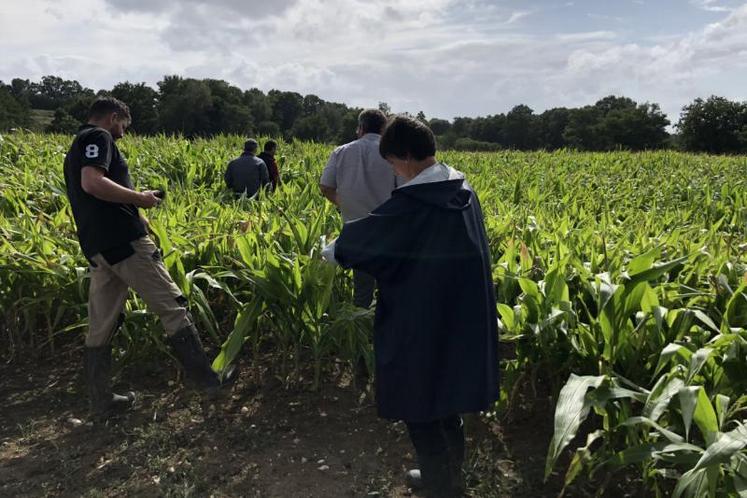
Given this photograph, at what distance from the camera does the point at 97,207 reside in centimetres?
286

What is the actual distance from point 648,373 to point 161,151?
828 cm

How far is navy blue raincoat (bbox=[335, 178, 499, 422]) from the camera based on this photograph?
6.23 feet

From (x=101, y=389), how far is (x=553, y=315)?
233 centimetres

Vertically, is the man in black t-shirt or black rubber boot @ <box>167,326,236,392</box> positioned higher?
the man in black t-shirt

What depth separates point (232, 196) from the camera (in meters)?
6.66

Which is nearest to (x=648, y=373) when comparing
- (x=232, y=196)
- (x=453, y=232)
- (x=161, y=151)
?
(x=453, y=232)

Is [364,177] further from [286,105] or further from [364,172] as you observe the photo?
[286,105]

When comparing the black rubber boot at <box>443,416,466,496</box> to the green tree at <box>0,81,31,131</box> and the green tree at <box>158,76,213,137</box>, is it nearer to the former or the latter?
the green tree at <box>158,76,213,137</box>

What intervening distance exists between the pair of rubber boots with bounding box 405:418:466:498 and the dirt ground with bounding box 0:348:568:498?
3.9 inches

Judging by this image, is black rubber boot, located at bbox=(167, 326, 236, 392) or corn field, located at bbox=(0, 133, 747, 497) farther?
black rubber boot, located at bbox=(167, 326, 236, 392)

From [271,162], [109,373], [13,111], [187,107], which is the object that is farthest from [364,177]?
[13,111]

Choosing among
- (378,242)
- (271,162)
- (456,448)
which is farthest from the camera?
(271,162)

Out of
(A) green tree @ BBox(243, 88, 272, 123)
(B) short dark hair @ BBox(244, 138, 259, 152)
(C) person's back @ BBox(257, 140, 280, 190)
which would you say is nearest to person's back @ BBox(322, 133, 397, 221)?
(B) short dark hair @ BBox(244, 138, 259, 152)

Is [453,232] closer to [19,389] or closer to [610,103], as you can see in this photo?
[19,389]
